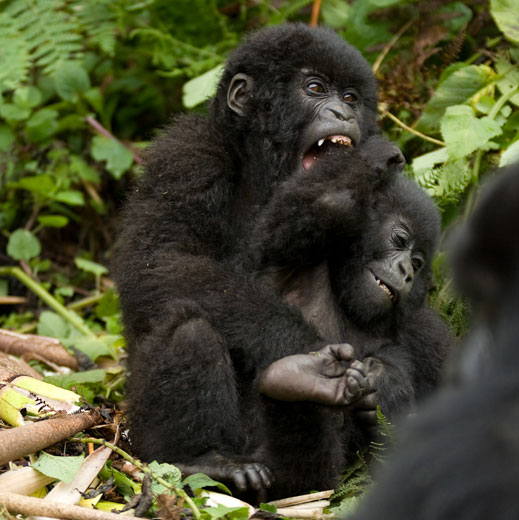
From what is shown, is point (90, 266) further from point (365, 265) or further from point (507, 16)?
point (507, 16)

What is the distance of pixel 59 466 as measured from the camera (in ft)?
10.8

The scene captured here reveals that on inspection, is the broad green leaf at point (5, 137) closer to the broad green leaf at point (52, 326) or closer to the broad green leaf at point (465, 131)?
the broad green leaf at point (52, 326)

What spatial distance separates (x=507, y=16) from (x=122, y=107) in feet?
11.3

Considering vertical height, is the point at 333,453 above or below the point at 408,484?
below

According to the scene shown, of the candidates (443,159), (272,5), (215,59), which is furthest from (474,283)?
(272,5)

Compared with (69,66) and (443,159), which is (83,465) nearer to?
(443,159)

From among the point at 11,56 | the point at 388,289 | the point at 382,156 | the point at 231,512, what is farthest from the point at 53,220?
the point at 231,512

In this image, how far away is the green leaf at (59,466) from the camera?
324 centimetres

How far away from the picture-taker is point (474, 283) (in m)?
1.61

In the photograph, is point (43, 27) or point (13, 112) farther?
point (43, 27)

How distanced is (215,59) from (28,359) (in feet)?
9.03

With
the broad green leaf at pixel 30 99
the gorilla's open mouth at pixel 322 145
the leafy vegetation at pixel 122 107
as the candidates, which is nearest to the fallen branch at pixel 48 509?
the leafy vegetation at pixel 122 107

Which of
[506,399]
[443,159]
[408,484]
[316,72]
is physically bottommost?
[443,159]

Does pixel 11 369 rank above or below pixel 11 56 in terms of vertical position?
below
